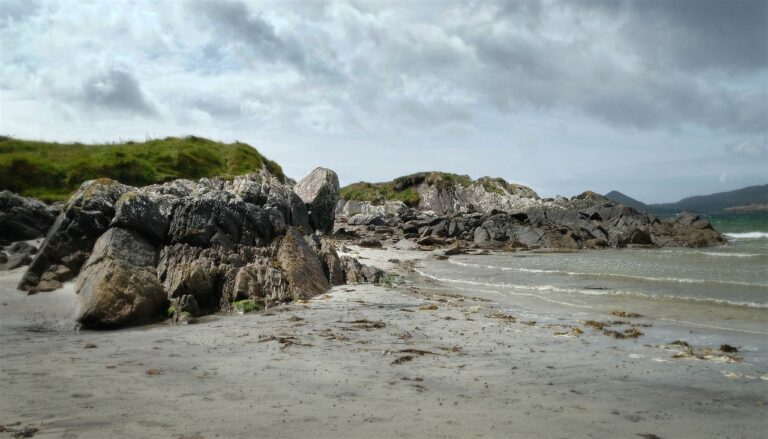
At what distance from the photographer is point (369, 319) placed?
39.8 ft

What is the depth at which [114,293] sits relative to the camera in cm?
1134

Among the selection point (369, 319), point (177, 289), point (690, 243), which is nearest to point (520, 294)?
point (369, 319)

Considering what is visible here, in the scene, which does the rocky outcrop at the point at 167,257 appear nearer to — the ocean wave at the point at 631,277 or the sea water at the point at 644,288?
the sea water at the point at 644,288

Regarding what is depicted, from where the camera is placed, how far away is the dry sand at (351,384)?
538 cm

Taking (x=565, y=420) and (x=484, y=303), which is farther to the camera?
(x=484, y=303)

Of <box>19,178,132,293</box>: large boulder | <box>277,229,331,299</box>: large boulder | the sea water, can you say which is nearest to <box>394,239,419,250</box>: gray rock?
the sea water

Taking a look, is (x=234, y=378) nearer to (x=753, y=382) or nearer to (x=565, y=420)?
(x=565, y=420)

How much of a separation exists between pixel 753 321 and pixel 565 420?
1095cm

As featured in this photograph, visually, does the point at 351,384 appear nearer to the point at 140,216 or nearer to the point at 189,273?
the point at 189,273

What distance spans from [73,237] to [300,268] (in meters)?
7.19

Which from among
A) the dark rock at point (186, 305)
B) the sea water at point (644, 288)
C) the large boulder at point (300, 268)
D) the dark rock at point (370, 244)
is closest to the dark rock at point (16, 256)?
the dark rock at point (186, 305)

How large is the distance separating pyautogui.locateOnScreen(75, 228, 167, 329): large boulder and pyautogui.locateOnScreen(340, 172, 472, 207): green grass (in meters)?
83.4

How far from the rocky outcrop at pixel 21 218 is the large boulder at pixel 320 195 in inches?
709

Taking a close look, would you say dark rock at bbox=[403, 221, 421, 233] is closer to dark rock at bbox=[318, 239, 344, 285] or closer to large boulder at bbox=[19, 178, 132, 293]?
dark rock at bbox=[318, 239, 344, 285]
